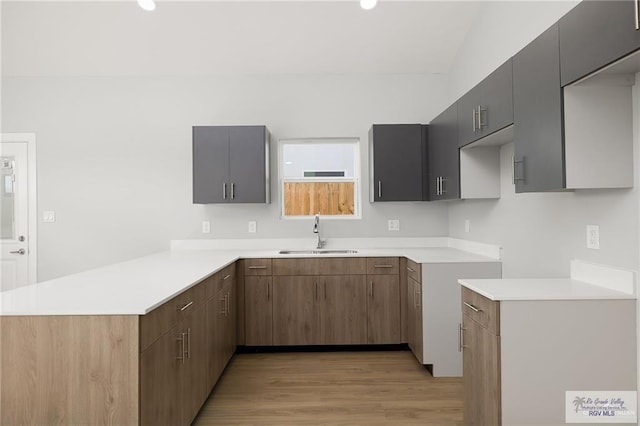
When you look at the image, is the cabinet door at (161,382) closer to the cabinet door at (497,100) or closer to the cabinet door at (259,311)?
the cabinet door at (259,311)

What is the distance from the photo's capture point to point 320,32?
12.8ft

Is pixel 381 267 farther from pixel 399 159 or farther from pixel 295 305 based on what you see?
pixel 399 159

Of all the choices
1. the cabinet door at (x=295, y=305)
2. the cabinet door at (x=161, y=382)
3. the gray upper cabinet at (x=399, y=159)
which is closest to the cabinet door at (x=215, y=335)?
the cabinet door at (x=161, y=382)

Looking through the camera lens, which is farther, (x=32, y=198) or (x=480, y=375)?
(x=32, y=198)

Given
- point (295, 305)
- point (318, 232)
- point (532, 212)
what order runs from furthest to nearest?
1. point (318, 232)
2. point (295, 305)
3. point (532, 212)

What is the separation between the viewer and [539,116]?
2.05 meters

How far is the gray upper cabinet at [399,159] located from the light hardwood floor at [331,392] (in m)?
1.54

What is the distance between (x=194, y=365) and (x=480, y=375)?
157 cm

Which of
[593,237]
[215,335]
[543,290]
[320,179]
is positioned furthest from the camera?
[320,179]

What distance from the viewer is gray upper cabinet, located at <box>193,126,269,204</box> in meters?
3.99

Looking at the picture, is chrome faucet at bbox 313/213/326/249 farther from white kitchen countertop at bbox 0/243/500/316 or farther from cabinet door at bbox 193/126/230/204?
white kitchen countertop at bbox 0/243/500/316

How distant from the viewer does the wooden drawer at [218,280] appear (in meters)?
2.74

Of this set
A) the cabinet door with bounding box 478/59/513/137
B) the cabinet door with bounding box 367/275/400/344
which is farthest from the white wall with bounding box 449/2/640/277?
the cabinet door with bounding box 367/275/400/344

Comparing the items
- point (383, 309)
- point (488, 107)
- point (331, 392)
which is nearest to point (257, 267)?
point (383, 309)
